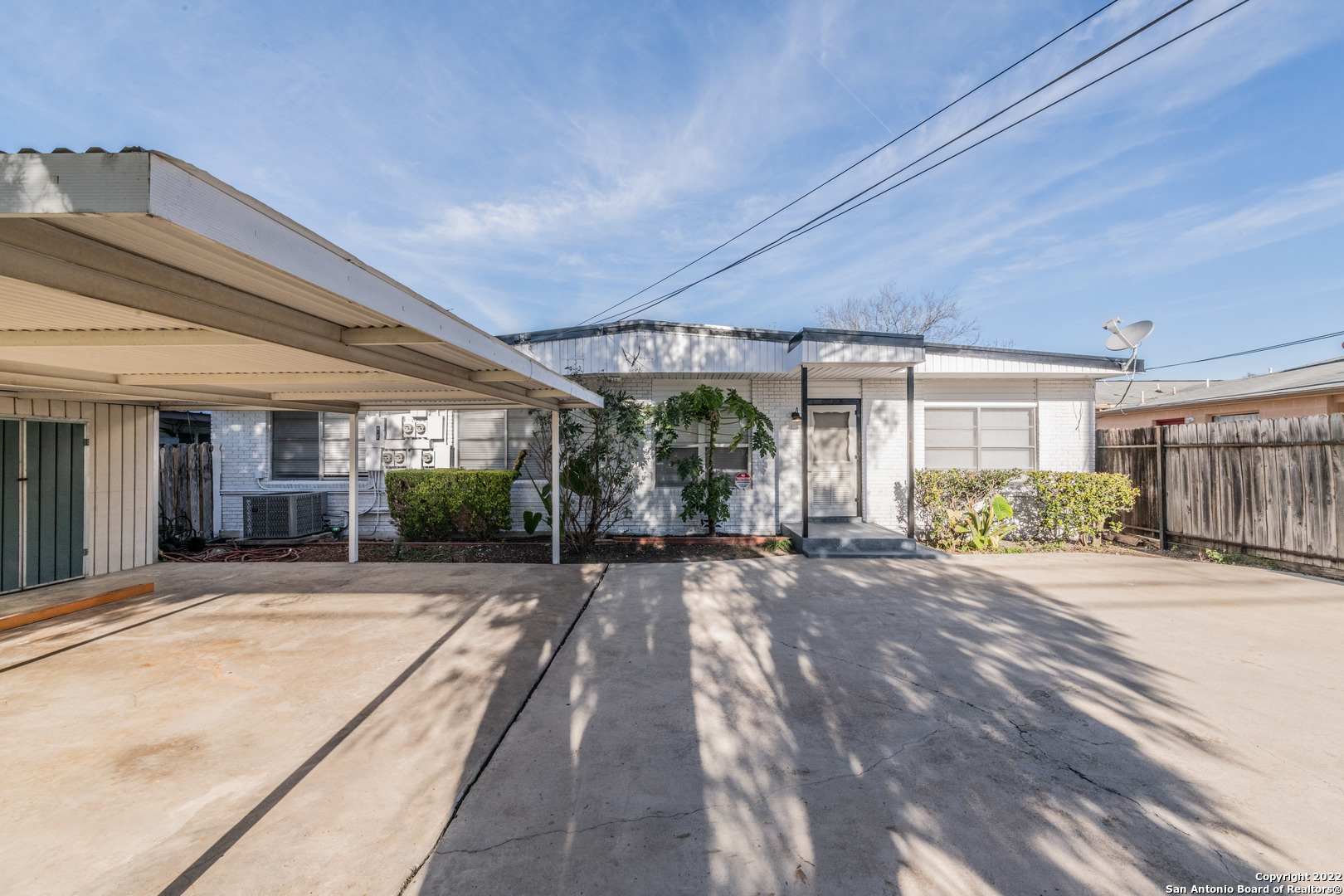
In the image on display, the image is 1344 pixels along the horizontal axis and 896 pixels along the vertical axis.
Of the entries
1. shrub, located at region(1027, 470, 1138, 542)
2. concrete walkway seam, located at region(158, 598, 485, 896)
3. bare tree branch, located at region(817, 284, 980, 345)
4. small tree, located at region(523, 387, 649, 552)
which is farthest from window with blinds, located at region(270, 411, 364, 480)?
bare tree branch, located at region(817, 284, 980, 345)

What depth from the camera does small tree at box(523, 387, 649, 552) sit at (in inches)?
299

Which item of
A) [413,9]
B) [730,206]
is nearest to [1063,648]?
[413,9]

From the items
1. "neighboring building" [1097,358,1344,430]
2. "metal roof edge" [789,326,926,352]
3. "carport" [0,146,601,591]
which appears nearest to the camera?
"carport" [0,146,601,591]

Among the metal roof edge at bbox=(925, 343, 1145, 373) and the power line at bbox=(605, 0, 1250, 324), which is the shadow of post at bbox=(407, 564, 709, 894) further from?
the power line at bbox=(605, 0, 1250, 324)

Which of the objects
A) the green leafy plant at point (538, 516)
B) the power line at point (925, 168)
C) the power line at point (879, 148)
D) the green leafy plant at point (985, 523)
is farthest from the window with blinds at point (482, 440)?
the green leafy plant at point (985, 523)

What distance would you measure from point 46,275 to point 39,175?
15.2 inches

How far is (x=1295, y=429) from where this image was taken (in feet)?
20.1

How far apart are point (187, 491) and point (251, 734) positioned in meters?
7.93

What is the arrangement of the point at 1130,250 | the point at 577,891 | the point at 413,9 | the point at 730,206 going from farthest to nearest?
the point at 730,206 → the point at 1130,250 → the point at 413,9 → the point at 577,891

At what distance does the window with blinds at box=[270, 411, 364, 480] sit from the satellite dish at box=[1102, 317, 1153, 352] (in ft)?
41.4

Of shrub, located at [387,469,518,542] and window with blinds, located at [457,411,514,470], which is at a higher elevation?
window with blinds, located at [457,411,514,470]

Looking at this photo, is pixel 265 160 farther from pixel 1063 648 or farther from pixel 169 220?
pixel 1063 648

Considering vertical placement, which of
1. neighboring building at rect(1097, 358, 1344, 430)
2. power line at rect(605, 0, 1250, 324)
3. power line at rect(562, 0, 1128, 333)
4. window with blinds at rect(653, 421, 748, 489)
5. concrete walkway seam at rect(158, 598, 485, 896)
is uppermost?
power line at rect(562, 0, 1128, 333)

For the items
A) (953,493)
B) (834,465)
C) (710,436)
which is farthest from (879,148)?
(953,493)
